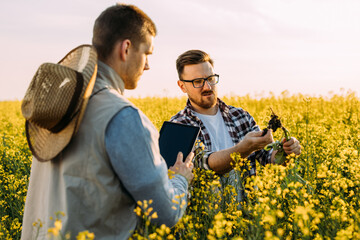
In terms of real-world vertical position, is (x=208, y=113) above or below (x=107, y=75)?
below

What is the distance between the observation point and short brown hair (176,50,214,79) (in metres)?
2.98

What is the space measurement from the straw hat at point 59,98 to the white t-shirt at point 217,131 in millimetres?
1503

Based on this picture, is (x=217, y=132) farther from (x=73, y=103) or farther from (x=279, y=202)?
(x=73, y=103)

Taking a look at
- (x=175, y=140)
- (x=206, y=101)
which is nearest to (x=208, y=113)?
(x=206, y=101)

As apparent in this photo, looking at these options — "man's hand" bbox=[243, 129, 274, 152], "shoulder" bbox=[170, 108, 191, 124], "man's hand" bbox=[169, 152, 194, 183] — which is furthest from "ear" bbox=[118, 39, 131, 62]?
"shoulder" bbox=[170, 108, 191, 124]

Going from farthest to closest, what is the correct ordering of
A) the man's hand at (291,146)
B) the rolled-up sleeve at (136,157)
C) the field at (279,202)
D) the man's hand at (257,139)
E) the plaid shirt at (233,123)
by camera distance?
the plaid shirt at (233,123) → the man's hand at (291,146) → the man's hand at (257,139) → the field at (279,202) → the rolled-up sleeve at (136,157)

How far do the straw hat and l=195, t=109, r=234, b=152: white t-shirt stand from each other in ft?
4.93

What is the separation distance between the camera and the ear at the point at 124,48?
64.5 inches

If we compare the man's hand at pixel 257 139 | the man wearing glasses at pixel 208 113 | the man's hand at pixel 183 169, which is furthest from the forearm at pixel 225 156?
the man's hand at pixel 183 169

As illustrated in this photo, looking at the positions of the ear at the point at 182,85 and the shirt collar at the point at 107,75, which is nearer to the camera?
the shirt collar at the point at 107,75

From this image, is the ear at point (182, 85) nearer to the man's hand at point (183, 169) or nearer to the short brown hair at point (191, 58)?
the short brown hair at point (191, 58)

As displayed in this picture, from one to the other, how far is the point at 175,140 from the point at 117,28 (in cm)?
91

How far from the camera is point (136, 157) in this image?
57.1 inches

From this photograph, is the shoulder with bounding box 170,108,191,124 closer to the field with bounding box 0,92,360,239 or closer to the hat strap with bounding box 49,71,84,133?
the field with bounding box 0,92,360,239
